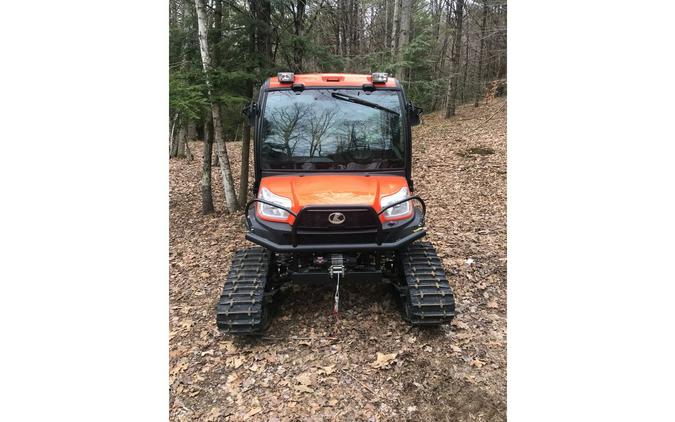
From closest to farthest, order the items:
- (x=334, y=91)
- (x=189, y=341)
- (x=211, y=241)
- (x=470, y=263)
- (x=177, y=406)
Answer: (x=177, y=406), (x=189, y=341), (x=334, y=91), (x=470, y=263), (x=211, y=241)

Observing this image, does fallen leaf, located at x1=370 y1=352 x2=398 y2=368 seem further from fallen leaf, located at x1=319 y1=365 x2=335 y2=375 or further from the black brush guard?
the black brush guard

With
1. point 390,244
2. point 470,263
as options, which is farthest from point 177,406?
point 470,263

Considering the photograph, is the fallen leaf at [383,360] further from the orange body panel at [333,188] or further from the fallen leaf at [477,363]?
the orange body panel at [333,188]

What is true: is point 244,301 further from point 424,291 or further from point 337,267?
point 424,291

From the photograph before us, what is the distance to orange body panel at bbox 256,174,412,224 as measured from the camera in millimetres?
3775

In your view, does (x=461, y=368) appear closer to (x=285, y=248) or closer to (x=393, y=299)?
(x=393, y=299)

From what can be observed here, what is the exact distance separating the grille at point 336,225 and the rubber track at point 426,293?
2.41ft

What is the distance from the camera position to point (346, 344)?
389cm

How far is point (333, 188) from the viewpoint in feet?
13.1

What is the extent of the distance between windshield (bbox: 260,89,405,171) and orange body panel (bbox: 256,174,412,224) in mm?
205

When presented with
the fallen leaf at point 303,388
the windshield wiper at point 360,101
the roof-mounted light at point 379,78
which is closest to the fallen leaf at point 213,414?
the fallen leaf at point 303,388

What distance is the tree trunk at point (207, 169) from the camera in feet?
26.9

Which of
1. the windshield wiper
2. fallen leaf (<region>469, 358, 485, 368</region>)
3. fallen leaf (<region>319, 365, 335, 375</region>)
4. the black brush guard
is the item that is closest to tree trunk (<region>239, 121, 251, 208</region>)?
the windshield wiper

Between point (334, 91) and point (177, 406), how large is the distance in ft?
12.0
